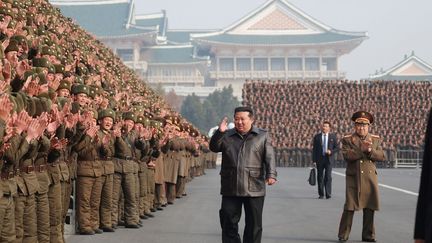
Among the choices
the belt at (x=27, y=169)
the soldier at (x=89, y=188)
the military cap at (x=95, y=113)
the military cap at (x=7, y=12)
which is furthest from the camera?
the military cap at (x=7, y=12)

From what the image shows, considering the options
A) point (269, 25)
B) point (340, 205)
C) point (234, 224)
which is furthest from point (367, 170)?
point (269, 25)

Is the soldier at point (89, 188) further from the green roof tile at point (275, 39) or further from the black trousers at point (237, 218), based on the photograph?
the green roof tile at point (275, 39)

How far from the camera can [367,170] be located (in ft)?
34.3

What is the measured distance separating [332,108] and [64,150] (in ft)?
127

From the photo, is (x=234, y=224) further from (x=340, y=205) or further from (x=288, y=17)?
(x=288, y=17)

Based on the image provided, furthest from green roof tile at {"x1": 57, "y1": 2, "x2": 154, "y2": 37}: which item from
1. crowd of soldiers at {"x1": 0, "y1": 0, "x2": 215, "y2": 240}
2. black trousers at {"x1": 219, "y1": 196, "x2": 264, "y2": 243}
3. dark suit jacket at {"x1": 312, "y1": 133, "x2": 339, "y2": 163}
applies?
black trousers at {"x1": 219, "y1": 196, "x2": 264, "y2": 243}

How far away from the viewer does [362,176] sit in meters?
10.4

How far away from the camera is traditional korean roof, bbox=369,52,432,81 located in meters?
87.3

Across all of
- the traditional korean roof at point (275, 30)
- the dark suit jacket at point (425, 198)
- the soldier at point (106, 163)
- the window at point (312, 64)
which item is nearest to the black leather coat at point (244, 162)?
the soldier at point (106, 163)

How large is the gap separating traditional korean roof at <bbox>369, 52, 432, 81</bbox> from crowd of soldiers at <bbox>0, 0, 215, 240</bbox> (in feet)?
241

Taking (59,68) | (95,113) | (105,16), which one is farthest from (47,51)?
(105,16)

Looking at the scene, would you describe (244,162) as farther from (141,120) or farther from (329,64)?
(329,64)

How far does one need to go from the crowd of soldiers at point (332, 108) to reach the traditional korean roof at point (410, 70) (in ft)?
133

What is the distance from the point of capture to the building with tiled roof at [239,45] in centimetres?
9281
